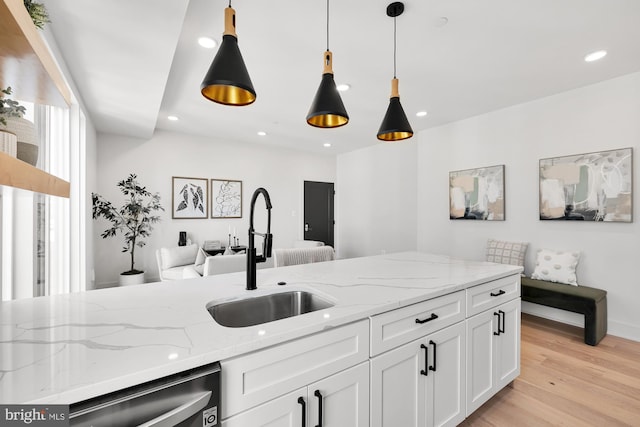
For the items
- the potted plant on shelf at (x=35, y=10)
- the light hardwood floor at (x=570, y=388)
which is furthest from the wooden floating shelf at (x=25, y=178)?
the light hardwood floor at (x=570, y=388)

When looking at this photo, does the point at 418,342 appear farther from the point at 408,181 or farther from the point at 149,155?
the point at 149,155

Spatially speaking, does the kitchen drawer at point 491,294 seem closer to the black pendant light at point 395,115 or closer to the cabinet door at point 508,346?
the cabinet door at point 508,346

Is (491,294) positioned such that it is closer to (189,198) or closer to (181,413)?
(181,413)

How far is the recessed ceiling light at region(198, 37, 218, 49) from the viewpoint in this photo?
229 cm

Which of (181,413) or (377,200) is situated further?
(377,200)

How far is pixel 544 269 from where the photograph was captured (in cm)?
328

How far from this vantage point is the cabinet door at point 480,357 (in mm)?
1604

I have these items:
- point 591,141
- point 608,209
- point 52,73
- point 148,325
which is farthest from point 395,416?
point 591,141

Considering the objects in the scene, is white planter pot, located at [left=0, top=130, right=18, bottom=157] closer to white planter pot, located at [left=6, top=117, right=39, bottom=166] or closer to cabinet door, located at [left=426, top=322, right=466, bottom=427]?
white planter pot, located at [left=6, top=117, right=39, bottom=166]

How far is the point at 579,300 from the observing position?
281cm

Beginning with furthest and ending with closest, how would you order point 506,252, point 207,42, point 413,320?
point 506,252 < point 207,42 < point 413,320

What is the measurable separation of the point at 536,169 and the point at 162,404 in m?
4.28

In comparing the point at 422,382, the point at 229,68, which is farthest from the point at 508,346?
the point at 229,68

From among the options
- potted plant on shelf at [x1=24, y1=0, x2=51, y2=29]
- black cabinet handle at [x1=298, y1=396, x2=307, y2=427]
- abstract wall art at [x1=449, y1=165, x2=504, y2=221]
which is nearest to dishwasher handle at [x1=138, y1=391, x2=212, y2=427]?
black cabinet handle at [x1=298, y1=396, x2=307, y2=427]
